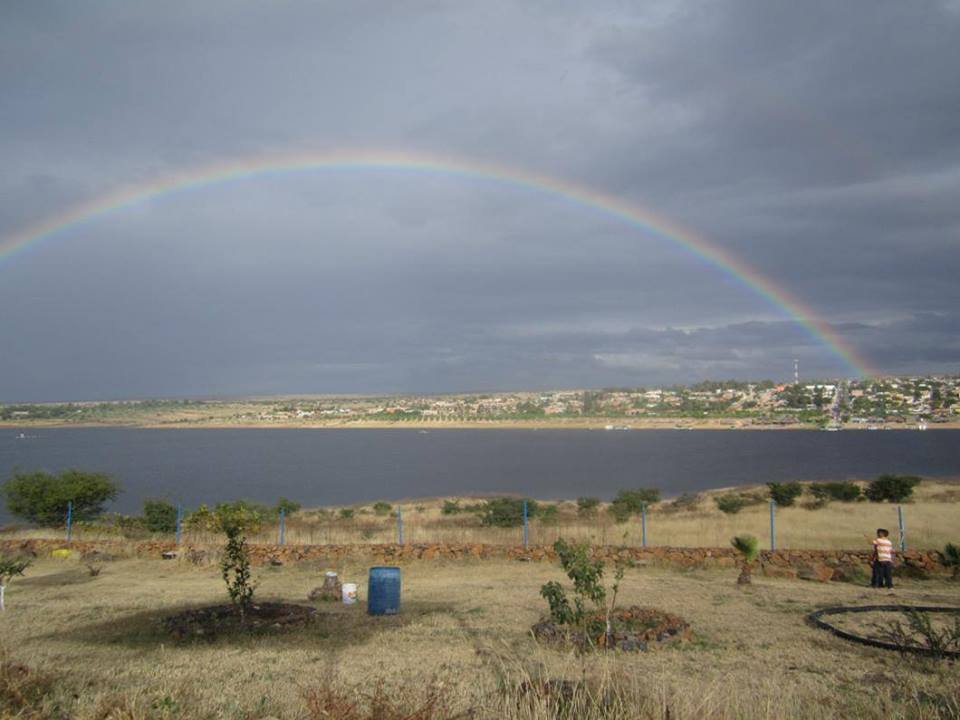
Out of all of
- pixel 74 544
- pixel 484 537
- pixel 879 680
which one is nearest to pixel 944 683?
pixel 879 680

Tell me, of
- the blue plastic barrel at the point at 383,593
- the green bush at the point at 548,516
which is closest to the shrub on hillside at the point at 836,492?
the green bush at the point at 548,516

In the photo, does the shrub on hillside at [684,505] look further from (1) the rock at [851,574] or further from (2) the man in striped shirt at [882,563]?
(2) the man in striped shirt at [882,563]

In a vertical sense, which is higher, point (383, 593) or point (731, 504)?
point (383, 593)

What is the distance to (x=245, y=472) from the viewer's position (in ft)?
274

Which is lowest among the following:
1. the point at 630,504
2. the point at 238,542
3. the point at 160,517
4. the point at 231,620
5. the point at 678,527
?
the point at 630,504

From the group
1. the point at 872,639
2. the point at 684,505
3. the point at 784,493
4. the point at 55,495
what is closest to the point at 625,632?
the point at 872,639

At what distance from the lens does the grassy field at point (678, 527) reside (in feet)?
81.9

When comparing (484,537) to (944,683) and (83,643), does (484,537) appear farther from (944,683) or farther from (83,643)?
(944,683)

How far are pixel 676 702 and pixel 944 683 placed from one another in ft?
15.4

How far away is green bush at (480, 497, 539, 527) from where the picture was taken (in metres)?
31.2

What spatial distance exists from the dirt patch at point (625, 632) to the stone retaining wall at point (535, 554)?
7.12m

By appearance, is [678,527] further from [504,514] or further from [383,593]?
[383,593]

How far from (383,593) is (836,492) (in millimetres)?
34292

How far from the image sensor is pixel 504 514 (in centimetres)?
3253
